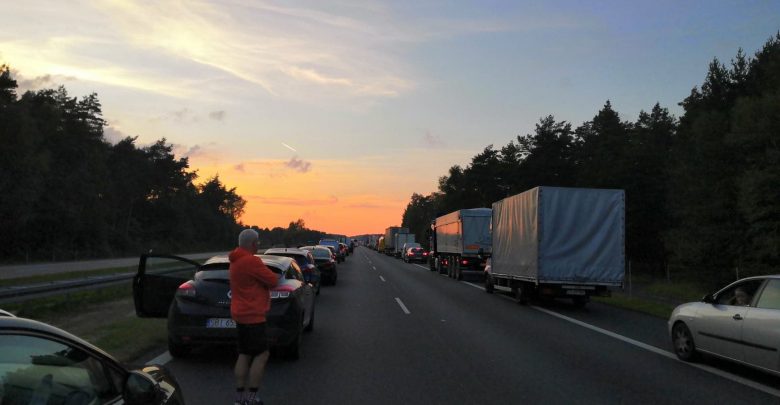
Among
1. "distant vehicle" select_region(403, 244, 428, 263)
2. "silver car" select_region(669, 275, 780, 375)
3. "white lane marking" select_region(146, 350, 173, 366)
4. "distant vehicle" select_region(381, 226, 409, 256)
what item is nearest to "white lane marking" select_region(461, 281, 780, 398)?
"silver car" select_region(669, 275, 780, 375)

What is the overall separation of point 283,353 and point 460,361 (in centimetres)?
255

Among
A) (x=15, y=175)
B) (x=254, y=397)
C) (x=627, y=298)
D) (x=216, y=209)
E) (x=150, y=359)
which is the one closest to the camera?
(x=254, y=397)

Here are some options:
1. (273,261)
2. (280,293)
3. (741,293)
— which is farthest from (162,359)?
(741,293)

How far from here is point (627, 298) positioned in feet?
62.6

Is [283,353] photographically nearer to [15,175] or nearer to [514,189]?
[15,175]

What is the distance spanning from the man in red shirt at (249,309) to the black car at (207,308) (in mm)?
2300

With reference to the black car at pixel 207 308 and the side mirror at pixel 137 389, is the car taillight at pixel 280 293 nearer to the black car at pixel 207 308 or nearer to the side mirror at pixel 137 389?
the black car at pixel 207 308

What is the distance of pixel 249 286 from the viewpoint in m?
5.83

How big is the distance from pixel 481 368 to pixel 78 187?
6389 cm

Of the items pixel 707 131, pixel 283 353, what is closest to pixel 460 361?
pixel 283 353

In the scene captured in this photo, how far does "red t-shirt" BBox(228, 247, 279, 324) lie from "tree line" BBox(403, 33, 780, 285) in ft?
60.7

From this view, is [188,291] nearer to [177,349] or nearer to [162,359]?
[177,349]

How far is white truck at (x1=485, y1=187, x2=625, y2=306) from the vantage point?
1579cm

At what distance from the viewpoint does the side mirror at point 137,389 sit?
2.84m
